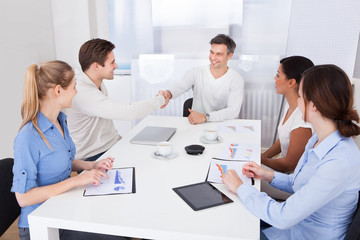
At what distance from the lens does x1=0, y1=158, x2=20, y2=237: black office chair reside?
1.31 metres

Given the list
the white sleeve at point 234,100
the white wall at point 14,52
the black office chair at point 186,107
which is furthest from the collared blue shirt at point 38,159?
the white wall at point 14,52

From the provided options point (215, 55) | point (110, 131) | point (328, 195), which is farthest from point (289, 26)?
point (328, 195)

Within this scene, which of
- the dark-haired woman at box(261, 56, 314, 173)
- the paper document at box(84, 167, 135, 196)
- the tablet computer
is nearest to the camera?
the tablet computer

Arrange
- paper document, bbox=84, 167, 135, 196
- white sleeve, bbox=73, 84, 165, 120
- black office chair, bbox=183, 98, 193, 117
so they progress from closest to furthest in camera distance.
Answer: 1. paper document, bbox=84, 167, 135, 196
2. white sleeve, bbox=73, 84, 165, 120
3. black office chair, bbox=183, 98, 193, 117

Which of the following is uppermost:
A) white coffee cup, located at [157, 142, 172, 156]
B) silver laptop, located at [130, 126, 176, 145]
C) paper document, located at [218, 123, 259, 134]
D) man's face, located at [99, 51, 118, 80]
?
man's face, located at [99, 51, 118, 80]

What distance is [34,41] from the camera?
3299mm

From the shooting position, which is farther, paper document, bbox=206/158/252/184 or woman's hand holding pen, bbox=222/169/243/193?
paper document, bbox=206/158/252/184

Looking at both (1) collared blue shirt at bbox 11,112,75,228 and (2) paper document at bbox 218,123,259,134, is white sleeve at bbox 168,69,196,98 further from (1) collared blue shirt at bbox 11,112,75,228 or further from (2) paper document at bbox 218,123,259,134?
(1) collared blue shirt at bbox 11,112,75,228

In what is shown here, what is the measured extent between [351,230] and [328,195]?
151mm

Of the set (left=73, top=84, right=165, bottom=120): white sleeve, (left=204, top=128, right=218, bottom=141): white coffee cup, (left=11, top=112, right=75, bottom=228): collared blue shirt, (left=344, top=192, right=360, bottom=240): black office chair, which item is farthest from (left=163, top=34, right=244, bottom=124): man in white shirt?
(left=344, top=192, right=360, bottom=240): black office chair

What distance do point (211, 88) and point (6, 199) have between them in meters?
1.93

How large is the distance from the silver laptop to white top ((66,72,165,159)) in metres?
0.11

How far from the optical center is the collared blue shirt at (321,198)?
3.43 feet

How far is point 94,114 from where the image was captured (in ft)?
6.46
